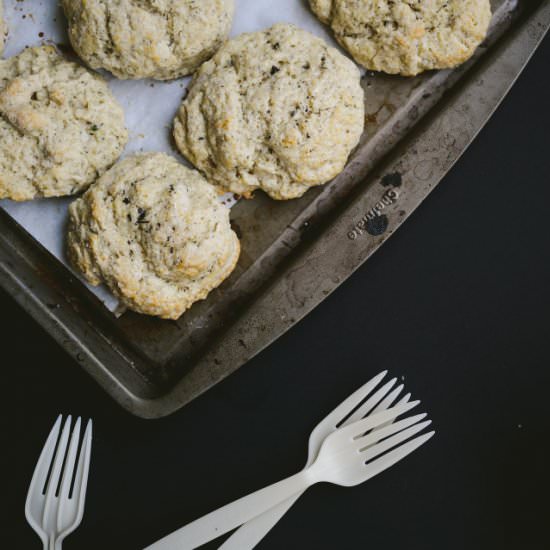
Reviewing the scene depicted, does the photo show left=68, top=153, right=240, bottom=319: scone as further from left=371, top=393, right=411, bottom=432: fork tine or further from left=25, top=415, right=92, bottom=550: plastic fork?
left=371, top=393, right=411, bottom=432: fork tine

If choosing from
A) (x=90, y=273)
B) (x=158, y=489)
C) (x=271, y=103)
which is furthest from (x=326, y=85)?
(x=158, y=489)

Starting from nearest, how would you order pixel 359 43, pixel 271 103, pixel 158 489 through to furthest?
pixel 271 103
pixel 359 43
pixel 158 489

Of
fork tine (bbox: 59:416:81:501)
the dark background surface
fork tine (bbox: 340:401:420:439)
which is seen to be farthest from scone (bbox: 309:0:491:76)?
fork tine (bbox: 59:416:81:501)

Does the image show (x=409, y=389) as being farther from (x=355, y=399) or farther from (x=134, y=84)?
(x=134, y=84)

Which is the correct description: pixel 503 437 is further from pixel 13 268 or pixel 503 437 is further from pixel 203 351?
pixel 13 268

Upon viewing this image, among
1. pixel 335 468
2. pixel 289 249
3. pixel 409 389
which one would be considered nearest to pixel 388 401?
pixel 409 389
